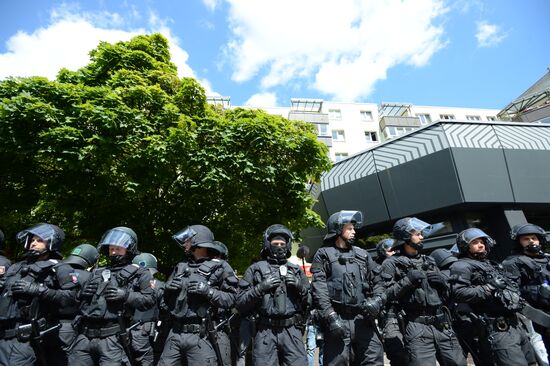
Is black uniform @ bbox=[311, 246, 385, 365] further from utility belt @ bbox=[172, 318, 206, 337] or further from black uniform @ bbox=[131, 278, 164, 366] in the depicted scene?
black uniform @ bbox=[131, 278, 164, 366]

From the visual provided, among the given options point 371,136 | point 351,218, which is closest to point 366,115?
point 371,136

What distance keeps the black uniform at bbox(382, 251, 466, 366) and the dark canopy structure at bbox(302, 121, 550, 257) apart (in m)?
11.6

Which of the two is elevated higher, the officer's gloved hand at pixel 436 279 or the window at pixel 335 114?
the window at pixel 335 114

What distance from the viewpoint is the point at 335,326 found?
3953mm

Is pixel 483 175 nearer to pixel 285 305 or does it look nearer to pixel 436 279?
pixel 436 279

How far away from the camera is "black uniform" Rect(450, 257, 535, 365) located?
4.09 meters

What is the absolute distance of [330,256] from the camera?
4719 mm

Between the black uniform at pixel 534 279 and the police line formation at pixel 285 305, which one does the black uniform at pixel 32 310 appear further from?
the black uniform at pixel 534 279

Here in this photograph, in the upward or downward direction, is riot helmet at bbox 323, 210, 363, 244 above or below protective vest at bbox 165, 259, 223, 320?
above

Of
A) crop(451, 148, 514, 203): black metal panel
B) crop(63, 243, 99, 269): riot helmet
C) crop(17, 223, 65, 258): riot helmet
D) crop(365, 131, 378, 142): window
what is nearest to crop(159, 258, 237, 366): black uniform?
crop(17, 223, 65, 258): riot helmet

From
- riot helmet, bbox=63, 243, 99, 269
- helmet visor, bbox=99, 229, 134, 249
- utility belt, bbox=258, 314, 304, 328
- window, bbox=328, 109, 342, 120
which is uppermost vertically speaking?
window, bbox=328, 109, 342, 120

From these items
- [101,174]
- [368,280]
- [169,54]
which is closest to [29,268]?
[368,280]

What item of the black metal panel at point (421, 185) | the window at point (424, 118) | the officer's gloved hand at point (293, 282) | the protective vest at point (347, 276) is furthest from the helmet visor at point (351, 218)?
the window at point (424, 118)

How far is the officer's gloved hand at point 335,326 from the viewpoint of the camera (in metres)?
3.95
